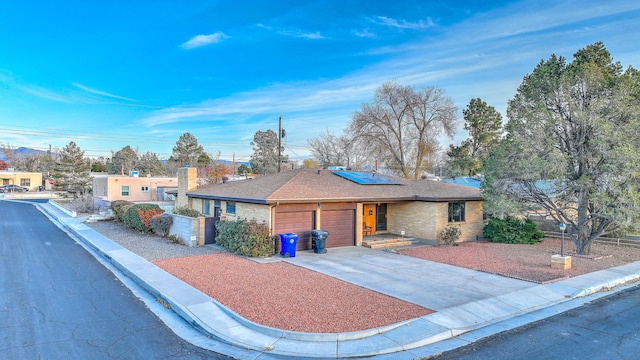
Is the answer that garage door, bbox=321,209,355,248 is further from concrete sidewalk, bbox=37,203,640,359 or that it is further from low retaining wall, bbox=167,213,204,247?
low retaining wall, bbox=167,213,204,247

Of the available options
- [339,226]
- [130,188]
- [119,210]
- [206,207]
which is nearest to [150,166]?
[130,188]

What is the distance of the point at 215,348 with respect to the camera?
6355 millimetres

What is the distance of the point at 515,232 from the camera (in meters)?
18.4

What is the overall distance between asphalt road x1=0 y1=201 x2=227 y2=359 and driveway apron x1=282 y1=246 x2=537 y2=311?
17.4ft

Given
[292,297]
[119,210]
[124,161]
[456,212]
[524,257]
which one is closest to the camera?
[292,297]

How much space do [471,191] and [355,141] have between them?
22.2m

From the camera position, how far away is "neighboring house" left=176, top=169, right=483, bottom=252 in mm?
15359

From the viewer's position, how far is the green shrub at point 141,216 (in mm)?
19562

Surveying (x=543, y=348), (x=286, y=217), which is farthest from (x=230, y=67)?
(x=543, y=348)

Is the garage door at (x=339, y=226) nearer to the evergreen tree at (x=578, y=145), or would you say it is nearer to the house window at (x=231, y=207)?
the house window at (x=231, y=207)

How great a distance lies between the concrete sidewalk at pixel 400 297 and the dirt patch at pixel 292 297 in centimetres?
33

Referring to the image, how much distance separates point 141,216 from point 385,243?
511 inches

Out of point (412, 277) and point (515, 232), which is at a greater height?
point (515, 232)

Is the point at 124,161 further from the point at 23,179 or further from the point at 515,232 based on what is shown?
the point at 515,232
